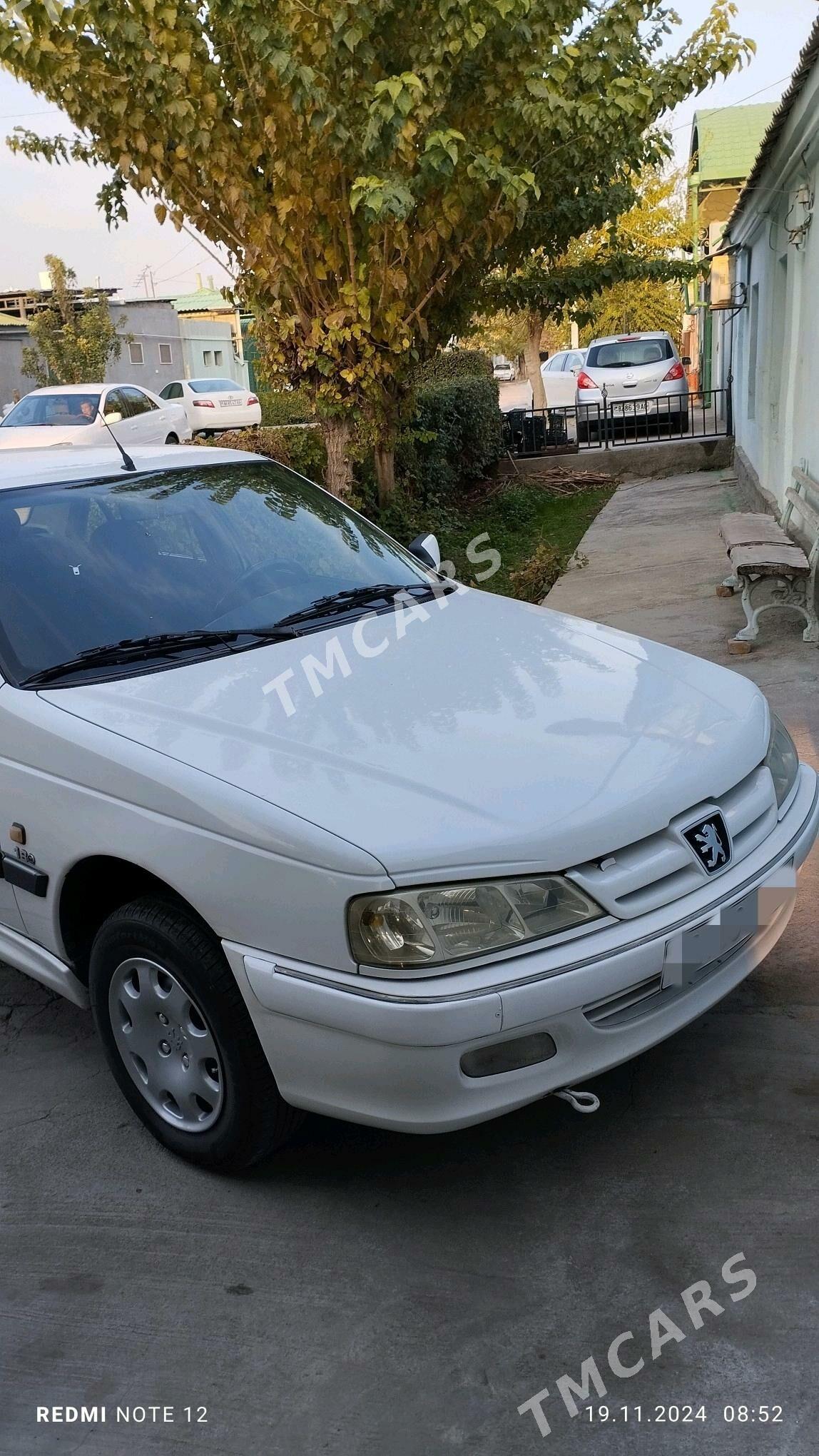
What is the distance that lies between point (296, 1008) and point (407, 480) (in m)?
12.2

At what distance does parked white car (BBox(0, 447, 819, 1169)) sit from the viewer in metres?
2.41

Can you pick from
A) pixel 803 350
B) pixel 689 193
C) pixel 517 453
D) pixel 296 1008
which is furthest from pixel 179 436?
pixel 689 193

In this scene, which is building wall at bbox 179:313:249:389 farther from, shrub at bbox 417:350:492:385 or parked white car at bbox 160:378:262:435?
shrub at bbox 417:350:492:385

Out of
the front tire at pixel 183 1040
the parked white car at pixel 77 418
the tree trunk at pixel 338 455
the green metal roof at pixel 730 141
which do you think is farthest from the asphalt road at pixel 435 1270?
the green metal roof at pixel 730 141

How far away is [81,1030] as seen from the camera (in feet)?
12.1

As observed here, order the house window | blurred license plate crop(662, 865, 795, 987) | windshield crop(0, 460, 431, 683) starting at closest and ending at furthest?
blurred license plate crop(662, 865, 795, 987) → windshield crop(0, 460, 431, 683) → the house window

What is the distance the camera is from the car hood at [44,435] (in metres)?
15.2

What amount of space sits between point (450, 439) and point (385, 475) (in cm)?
335


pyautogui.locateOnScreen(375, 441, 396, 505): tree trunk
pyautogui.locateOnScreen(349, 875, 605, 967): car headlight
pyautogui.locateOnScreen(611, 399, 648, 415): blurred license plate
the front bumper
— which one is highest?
pyautogui.locateOnScreen(611, 399, 648, 415): blurred license plate

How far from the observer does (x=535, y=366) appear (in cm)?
2697
